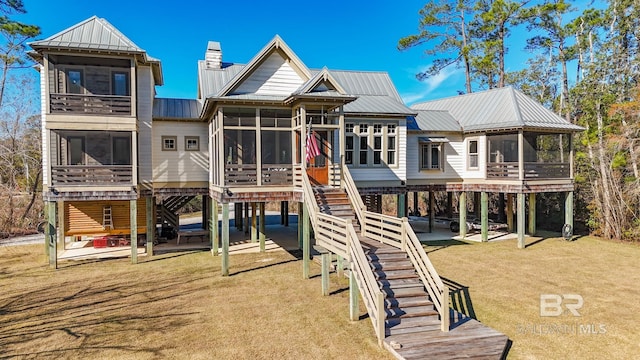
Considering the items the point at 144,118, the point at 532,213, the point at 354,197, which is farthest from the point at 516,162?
the point at 144,118

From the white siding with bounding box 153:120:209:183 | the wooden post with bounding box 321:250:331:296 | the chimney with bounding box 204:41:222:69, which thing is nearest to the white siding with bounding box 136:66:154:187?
the white siding with bounding box 153:120:209:183

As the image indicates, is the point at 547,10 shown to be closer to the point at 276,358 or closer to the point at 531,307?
the point at 531,307

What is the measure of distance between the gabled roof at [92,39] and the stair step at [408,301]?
45.9 feet

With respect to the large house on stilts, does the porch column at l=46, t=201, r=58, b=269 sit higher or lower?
lower

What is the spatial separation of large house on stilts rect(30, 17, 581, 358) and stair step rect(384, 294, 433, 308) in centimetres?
3

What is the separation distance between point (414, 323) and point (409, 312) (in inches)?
13.0

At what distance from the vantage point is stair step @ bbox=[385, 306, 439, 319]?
915 cm

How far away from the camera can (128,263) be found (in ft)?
54.8

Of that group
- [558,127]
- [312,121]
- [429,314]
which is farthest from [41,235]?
[558,127]

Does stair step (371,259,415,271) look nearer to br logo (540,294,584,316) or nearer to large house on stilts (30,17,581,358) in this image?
large house on stilts (30,17,581,358)

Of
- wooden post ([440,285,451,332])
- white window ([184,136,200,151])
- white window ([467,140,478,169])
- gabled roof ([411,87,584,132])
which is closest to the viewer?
wooden post ([440,285,451,332])

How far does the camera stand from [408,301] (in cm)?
954

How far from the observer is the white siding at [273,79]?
15.1m

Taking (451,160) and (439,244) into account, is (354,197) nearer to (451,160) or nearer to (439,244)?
(439,244)
